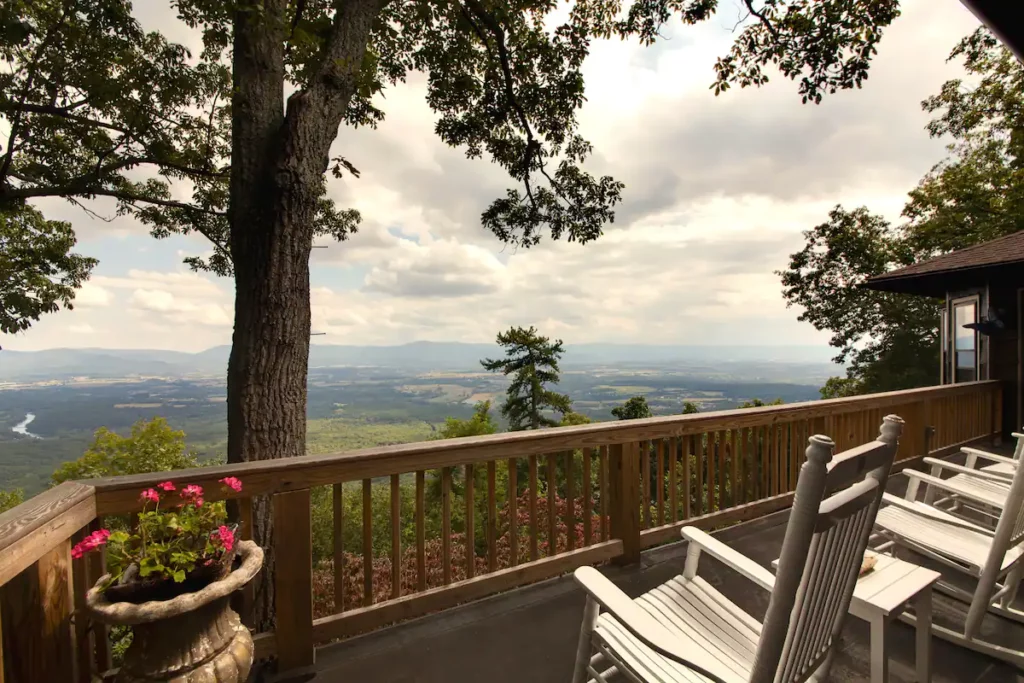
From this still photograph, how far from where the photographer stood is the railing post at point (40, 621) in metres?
1.28

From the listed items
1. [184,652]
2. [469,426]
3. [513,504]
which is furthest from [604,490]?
[469,426]

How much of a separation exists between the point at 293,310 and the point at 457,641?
332cm

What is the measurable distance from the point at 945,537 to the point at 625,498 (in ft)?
5.01

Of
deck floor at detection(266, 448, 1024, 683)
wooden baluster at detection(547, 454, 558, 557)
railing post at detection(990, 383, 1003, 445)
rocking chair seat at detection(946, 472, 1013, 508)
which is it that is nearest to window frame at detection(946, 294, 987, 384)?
railing post at detection(990, 383, 1003, 445)

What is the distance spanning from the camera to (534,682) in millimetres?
1929

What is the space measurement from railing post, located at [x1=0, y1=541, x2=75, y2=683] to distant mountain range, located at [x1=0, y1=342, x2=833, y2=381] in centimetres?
1863

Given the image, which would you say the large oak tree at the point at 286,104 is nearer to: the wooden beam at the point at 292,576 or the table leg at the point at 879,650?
the wooden beam at the point at 292,576

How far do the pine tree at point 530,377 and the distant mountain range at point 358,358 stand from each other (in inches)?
42.0

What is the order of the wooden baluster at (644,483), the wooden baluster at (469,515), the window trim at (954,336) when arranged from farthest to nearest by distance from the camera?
the window trim at (954,336)
the wooden baluster at (644,483)
the wooden baluster at (469,515)

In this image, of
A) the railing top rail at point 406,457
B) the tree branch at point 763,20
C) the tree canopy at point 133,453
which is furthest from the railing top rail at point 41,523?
the tree canopy at point 133,453

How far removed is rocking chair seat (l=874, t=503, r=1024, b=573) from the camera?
2088mm

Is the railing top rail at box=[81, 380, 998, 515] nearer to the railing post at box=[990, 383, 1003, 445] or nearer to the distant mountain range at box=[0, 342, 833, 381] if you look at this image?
the railing post at box=[990, 383, 1003, 445]

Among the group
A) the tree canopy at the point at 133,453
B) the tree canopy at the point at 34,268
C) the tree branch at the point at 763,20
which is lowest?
the tree canopy at the point at 133,453

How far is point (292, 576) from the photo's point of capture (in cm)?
205
